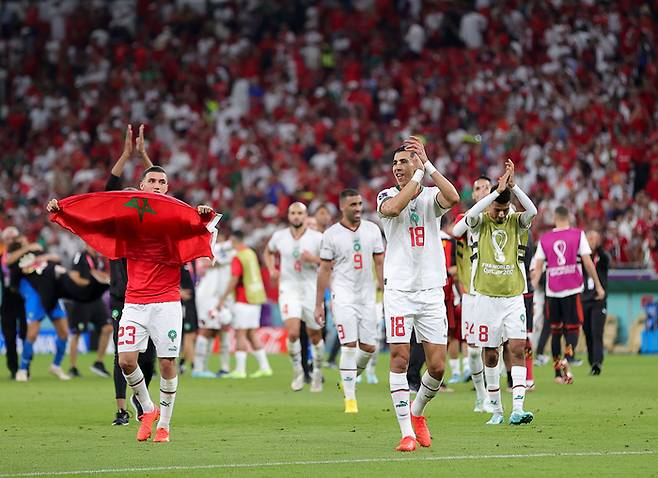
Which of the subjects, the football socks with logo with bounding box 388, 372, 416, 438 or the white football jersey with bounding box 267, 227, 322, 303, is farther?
the white football jersey with bounding box 267, 227, 322, 303


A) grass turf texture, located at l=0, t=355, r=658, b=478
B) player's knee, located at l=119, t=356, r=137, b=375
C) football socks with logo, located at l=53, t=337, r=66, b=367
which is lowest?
grass turf texture, located at l=0, t=355, r=658, b=478

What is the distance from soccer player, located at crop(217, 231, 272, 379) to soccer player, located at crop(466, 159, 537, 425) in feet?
32.4

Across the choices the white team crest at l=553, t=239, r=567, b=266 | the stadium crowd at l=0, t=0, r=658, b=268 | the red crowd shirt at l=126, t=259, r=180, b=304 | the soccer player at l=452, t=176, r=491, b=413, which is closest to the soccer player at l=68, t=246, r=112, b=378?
the white team crest at l=553, t=239, r=567, b=266

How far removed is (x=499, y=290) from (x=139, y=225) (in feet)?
13.3

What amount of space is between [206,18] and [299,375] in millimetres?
25679

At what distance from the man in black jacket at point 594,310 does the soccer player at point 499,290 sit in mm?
8669

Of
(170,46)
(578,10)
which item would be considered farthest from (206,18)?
(578,10)

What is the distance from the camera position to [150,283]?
12875 mm

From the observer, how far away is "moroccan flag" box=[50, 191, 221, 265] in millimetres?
12836

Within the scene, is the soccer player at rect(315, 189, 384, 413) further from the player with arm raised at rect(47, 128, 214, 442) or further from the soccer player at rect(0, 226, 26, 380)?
the soccer player at rect(0, 226, 26, 380)

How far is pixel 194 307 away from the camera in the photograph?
23469 mm

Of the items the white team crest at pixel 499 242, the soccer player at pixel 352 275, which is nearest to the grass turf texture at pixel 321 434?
the soccer player at pixel 352 275

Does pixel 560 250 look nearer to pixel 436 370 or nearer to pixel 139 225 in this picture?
pixel 436 370

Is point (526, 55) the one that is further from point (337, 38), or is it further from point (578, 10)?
point (337, 38)
